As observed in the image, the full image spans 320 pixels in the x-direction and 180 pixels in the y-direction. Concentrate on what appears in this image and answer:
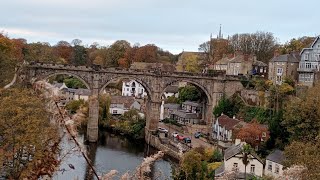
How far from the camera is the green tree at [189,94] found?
63.9 meters

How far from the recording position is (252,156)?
30.8 metres

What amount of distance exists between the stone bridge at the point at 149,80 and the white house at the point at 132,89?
27155mm

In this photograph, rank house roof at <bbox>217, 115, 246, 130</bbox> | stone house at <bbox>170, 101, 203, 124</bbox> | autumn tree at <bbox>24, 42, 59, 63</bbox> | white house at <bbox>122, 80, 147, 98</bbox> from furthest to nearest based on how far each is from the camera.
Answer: white house at <bbox>122, 80, 147, 98</bbox> → autumn tree at <bbox>24, 42, 59, 63</bbox> → stone house at <bbox>170, 101, 203, 124</bbox> → house roof at <bbox>217, 115, 246, 130</bbox>

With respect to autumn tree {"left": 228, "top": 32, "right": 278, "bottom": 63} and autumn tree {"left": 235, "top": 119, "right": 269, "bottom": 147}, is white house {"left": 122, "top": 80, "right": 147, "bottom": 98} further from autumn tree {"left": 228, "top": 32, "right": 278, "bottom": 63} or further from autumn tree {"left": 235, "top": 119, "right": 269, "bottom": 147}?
autumn tree {"left": 235, "top": 119, "right": 269, "bottom": 147}

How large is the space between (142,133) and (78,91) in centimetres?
2161

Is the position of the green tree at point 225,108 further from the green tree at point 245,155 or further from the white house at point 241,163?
the green tree at point 245,155

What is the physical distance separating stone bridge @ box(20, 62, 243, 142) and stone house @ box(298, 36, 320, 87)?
844 centimetres

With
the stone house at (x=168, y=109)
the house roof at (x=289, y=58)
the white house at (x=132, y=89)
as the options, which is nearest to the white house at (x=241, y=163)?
the house roof at (x=289, y=58)

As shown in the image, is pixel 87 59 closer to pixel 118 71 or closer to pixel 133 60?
pixel 133 60

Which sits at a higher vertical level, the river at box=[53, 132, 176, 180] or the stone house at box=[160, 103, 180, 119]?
the stone house at box=[160, 103, 180, 119]

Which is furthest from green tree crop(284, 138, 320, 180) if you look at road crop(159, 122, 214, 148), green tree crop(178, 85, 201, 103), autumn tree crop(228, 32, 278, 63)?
autumn tree crop(228, 32, 278, 63)

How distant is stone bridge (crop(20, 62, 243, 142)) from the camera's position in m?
49.3

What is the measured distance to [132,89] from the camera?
8281 cm

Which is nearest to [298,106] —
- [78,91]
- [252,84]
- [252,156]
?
[252,156]
